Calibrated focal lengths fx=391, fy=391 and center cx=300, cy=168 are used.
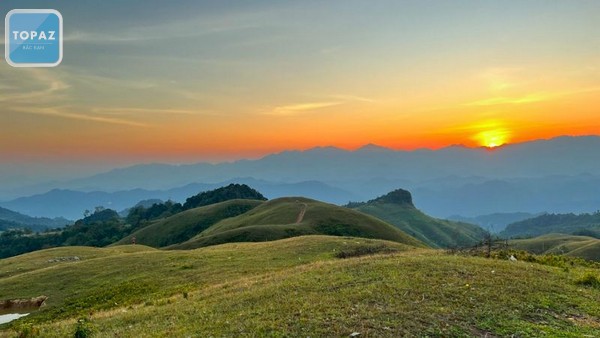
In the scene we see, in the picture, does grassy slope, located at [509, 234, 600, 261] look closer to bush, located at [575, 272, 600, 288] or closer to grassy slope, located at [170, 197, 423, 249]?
grassy slope, located at [170, 197, 423, 249]

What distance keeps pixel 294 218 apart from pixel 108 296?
65185 mm

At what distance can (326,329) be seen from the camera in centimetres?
1492

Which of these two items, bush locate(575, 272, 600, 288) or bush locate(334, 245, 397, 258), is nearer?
bush locate(575, 272, 600, 288)

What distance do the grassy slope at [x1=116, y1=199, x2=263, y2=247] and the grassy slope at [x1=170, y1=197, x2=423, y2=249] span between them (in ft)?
131

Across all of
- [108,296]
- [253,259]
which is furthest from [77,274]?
[253,259]

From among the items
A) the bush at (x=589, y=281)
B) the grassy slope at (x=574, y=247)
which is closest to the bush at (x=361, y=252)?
the bush at (x=589, y=281)

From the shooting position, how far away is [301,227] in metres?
80.2

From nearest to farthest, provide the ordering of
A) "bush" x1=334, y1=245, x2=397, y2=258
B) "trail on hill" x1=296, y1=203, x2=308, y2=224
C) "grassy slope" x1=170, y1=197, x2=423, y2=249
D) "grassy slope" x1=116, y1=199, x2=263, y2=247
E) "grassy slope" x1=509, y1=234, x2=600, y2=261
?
"bush" x1=334, y1=245, x2=397, y2=258
"grassy slope" x1=170, y1=197, x2=423, y2=249
"grassy slope" x1=509, y1=234, x2=600, y2=261
"trail on hill" x1=296, y1=203, x2=308, y2=224
"grassy slope" x1=116, y1=199, x2=263, y2=247

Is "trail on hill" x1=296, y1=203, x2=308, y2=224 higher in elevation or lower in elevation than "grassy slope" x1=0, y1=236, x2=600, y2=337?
higher

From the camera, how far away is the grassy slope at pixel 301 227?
72.3 metres

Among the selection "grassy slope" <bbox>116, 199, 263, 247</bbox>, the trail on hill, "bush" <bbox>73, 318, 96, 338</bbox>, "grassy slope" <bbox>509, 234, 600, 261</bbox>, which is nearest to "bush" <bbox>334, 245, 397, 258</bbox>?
"bush" <bbox>73, 318, 96, 338</bbox>

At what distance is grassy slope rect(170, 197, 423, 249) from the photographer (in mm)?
72312

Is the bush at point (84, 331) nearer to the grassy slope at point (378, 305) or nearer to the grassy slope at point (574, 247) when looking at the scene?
the grassy slope at point (378, 305)

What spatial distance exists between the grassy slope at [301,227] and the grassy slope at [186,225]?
39.9 meters
